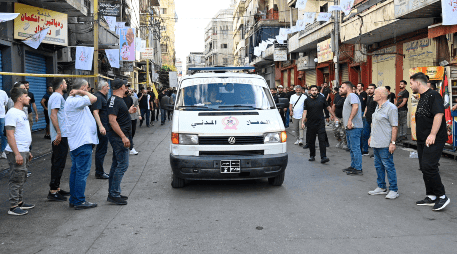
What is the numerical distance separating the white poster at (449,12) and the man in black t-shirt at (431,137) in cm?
589

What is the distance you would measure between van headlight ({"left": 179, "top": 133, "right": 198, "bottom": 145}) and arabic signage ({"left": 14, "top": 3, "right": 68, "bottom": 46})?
1054cm

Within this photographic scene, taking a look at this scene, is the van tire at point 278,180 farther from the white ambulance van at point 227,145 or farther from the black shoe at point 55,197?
the black shoe at point 55,197

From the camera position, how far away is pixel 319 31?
24484mm

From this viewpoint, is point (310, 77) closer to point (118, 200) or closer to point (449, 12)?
point (449, 12)

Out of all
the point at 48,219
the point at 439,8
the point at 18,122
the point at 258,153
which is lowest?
the point at 48,219

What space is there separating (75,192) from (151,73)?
44023mm

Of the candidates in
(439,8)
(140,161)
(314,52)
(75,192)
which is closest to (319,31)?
(314,52)

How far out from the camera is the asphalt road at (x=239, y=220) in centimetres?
437

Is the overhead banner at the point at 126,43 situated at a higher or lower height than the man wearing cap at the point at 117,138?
higher

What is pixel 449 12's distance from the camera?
1075 cm

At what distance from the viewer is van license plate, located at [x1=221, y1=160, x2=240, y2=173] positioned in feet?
21.3

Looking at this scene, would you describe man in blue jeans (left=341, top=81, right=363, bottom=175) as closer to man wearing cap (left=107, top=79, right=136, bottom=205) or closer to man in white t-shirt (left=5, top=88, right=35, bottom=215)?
man wearing cap (left=107, top=79, right=136, bottom=205)

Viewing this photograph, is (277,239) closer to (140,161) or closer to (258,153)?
(258,153)

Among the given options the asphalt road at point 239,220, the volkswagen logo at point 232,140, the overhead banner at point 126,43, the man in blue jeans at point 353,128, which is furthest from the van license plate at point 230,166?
the overhead banner at point 126,43
